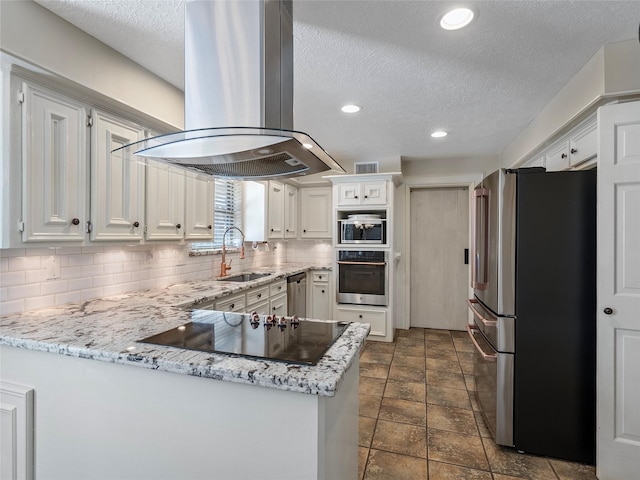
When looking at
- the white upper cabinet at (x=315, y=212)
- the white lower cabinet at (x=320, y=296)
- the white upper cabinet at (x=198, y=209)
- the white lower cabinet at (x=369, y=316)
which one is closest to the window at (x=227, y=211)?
the white upper cabinet at (x=198, y=209)

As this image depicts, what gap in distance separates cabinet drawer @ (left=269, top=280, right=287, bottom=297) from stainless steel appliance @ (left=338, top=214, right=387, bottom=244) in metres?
1.05

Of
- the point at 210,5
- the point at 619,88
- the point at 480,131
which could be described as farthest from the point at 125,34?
the point at 480,131

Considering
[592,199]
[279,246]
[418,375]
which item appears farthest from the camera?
[279,246]

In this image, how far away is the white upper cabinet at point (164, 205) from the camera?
2.30m

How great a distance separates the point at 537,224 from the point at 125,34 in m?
2.67

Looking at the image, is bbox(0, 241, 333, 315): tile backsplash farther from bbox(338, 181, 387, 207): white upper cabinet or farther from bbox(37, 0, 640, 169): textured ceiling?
bbox(338, 181, 387, 207): white upper cabinet

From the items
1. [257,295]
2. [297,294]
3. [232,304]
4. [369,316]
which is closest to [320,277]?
[297,294]

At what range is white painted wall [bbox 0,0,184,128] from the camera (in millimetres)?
1521

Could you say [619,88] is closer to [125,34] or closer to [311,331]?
[311,331]

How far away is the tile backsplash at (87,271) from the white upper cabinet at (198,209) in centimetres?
33

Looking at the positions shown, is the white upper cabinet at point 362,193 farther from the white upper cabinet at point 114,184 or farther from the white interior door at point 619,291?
the white upper cabinet at point 114,184

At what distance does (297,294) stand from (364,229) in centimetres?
123

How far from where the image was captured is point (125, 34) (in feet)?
6.04

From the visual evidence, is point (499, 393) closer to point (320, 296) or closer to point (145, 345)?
point (145, 345)
